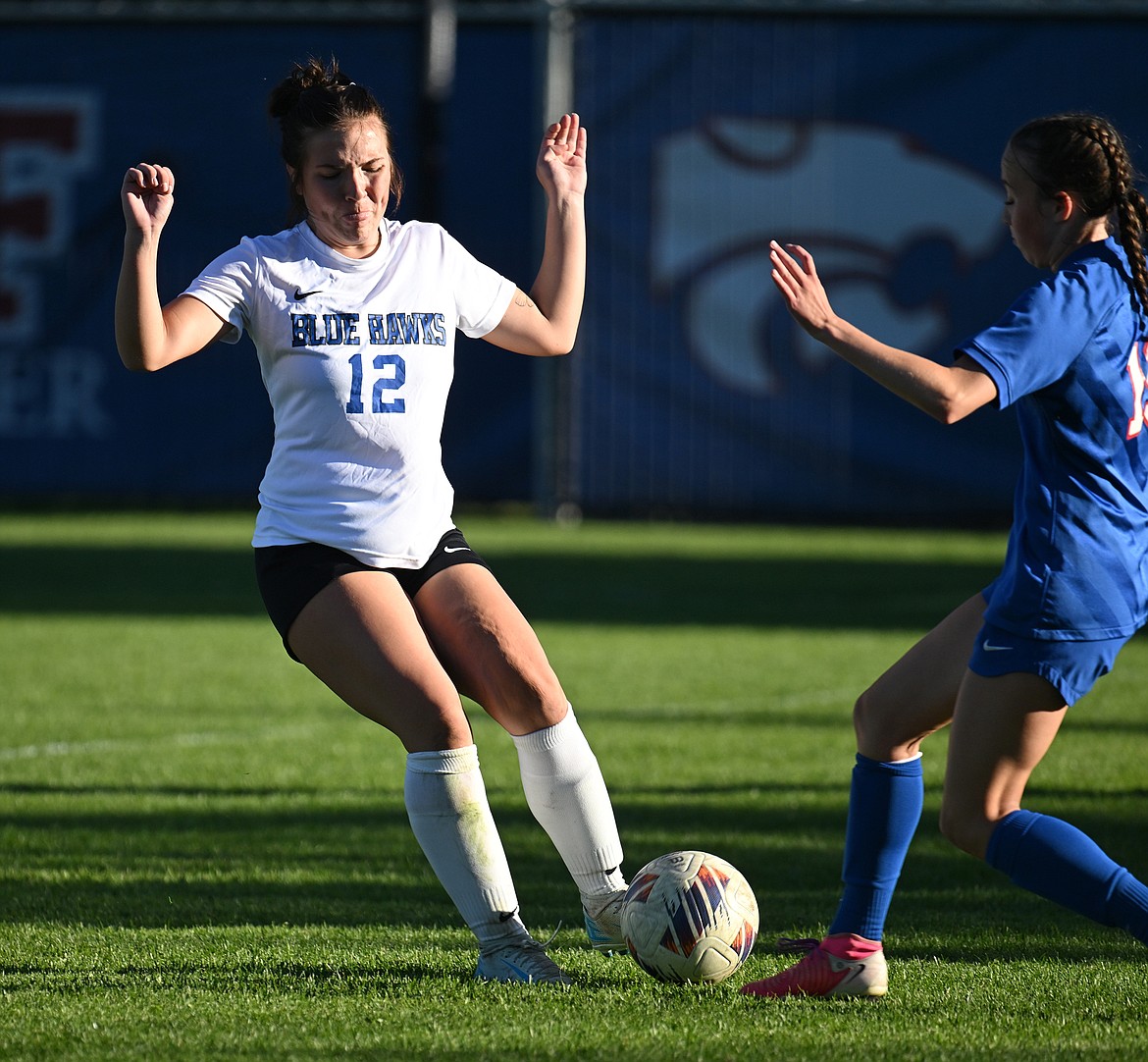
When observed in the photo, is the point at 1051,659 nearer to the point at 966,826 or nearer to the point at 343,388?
the point at 966,826

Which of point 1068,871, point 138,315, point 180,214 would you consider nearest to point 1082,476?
point 1068,871

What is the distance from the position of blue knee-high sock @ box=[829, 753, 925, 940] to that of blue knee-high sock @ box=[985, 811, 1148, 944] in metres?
0.35

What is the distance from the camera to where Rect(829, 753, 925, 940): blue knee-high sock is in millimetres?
4707

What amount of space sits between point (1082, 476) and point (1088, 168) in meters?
0.70

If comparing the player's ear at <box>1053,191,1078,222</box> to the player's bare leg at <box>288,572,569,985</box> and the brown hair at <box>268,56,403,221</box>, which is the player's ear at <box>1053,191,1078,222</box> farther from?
the player's bare leg at <box>288,572,569,985</box>

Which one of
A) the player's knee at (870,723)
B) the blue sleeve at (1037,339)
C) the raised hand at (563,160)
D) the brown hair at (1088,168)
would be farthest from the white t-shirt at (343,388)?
the brown hair at (1088,168)

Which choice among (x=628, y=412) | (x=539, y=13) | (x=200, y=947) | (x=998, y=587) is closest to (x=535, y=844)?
(x=200, y=947)

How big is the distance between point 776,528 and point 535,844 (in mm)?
16777

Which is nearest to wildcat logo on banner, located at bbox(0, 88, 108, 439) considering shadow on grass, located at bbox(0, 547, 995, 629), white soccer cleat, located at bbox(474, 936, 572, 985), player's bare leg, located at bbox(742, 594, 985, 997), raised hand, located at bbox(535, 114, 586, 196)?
shadow on grass, located at bbox(0, 547, 995, 629)

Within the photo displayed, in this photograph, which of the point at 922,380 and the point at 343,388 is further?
the point at 343,388

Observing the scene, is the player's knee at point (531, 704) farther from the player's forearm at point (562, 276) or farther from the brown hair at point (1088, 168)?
the brown hair at point (1088, 168)

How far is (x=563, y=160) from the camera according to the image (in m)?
5.46

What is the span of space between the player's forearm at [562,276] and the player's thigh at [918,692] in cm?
136

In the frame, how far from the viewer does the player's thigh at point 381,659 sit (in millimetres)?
4648
